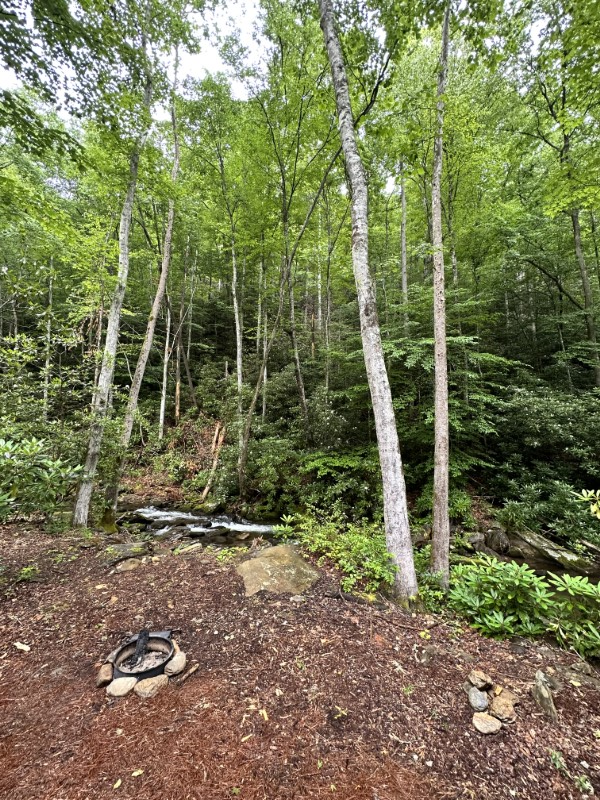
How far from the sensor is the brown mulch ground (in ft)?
5.71

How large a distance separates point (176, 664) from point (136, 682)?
285 mm

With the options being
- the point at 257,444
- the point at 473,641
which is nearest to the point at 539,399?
the point at 473,641

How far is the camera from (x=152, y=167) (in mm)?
6715

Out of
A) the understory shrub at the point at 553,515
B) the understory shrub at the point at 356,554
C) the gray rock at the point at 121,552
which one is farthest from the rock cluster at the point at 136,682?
the understory shrub at the point at 553,515

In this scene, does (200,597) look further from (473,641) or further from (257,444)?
(257,444)

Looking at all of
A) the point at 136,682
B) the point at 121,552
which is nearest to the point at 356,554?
the point at 136,682

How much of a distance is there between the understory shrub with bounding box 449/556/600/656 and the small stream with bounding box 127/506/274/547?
4173 mm

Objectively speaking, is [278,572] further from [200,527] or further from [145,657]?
[200,527]

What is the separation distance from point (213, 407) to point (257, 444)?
178 inches

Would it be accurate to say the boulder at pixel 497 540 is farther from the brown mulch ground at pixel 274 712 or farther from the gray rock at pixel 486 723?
the gray rock at pixel 486 723

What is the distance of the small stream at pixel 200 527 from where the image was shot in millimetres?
6688

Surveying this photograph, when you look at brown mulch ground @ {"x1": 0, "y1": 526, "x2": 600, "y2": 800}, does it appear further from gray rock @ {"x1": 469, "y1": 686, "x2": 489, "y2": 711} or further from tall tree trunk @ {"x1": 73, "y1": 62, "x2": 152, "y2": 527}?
tall tree trunk @ {"x1": 73, "y1": 62, "x2": 152, "y2": 527}

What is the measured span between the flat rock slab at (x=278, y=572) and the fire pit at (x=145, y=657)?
1.00 m

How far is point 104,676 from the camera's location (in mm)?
2369
